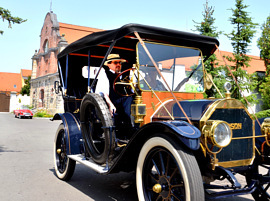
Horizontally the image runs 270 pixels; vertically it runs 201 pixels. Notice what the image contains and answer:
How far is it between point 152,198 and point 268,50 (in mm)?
29523

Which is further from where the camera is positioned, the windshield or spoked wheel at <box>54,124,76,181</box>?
spoked wheel at <box>54,124,76,181</box>

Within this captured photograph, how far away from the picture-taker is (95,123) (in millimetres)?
4703

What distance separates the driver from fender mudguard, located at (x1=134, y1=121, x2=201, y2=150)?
4.36 feet

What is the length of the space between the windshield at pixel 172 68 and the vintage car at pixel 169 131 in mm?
15

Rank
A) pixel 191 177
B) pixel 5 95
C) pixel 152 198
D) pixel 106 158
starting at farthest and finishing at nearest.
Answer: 1. pixel 5 95
2. pixel 106 158
3. pixel 152 198
4. pixel 191 177

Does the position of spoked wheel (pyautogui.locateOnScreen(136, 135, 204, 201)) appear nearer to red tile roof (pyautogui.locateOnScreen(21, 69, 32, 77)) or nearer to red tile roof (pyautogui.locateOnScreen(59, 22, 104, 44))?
red tile roof (pyautogui.locateOnScreen(59, 22, 104, 44))

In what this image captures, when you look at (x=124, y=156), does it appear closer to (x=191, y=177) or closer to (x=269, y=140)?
(x=191, y=177)

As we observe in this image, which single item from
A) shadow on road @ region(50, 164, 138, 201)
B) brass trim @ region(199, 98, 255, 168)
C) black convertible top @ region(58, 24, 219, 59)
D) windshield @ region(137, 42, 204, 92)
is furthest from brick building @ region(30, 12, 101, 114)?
brass trim @ region(199, 98, 255, 168)

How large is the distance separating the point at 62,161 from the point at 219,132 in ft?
11.7

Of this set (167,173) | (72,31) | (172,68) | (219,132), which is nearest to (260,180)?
(219,132)

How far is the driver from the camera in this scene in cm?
442

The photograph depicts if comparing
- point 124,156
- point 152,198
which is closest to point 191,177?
point 152,198

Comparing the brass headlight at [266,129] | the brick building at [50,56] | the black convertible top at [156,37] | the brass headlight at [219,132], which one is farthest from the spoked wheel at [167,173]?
the brick building at [50,56]

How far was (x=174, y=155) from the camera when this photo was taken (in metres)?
2.82
